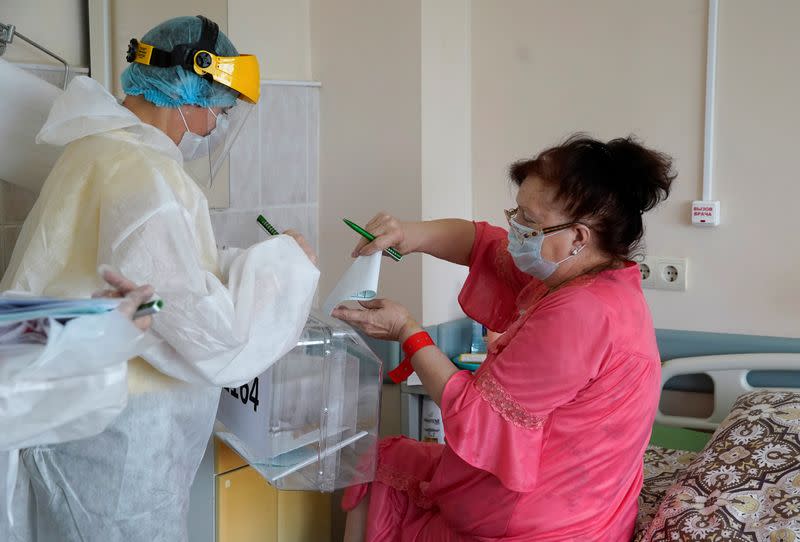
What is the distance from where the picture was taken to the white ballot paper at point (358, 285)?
1.82 meters

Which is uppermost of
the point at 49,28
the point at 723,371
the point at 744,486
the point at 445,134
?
the point at 49,28

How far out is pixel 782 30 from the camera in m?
2.23

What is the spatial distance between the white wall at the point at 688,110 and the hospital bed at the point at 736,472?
0.17 meters

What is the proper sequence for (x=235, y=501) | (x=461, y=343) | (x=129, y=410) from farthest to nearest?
(x=461, y=343)
(x=235, y=501)
(x=129, y=410)

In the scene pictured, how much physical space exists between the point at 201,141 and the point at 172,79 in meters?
0.15

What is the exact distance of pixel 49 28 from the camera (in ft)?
6.57

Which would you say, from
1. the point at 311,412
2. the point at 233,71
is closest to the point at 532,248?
the point at 311,412

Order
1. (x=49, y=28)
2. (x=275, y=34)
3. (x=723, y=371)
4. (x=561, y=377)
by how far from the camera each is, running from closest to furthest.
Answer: (x=561, y=377)
(x=49, y=28)
(x=723, y=371)
(x=275, y=34)

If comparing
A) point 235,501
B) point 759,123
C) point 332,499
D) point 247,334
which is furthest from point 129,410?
point 759,123

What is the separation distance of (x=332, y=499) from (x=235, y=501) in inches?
23.0

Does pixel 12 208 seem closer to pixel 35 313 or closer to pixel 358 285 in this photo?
pixel 358 285

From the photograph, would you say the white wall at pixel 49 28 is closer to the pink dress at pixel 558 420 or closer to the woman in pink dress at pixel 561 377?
the woman in pink dress at pixel 561 377

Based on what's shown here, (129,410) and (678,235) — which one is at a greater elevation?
(678,235)

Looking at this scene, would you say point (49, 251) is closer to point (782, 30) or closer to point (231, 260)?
point (231, 260)
